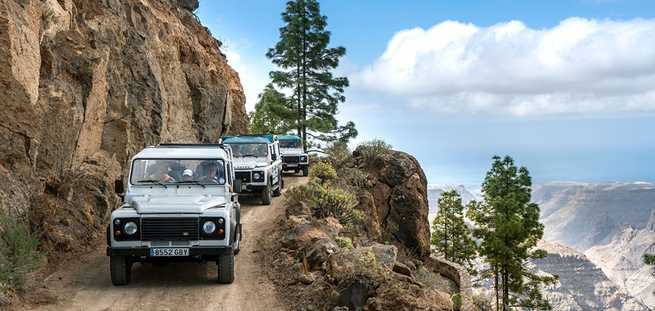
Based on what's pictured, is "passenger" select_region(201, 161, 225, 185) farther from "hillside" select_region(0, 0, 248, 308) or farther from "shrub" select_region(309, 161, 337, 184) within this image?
"shrub" select_region(309, 161, 337, 184)

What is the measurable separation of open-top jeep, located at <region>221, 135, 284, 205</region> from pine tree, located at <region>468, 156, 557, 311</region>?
16.3 meters

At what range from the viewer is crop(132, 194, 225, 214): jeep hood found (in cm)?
937

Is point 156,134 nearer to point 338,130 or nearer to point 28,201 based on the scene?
point 28,201

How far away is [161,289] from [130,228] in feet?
3.96

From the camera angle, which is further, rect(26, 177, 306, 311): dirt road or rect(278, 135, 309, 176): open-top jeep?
rect(278, 135, 309, 176): open-top jeep

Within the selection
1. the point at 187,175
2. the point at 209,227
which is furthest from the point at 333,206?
the point at 209,227

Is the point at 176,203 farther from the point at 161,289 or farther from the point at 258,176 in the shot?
the point at 258,176


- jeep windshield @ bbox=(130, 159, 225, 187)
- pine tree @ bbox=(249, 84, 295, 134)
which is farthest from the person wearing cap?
pine tree @ bbox=(249, 84, 295, 134)

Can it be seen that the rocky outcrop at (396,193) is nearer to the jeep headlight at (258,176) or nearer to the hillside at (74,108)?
the jeep headlight at (258,176)

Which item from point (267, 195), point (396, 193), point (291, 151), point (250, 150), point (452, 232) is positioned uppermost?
point (250, 150)

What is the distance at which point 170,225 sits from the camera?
30.6 ft

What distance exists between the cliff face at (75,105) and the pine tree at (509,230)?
19074 millimetres

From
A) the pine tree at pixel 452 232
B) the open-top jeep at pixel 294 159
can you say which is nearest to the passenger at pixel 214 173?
the open-top jeep at pixel 294 159

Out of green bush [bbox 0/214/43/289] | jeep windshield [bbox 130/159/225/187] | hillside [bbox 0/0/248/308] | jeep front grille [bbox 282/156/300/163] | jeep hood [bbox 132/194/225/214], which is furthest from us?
jeep front grille [bbox 282/156/300/163]
